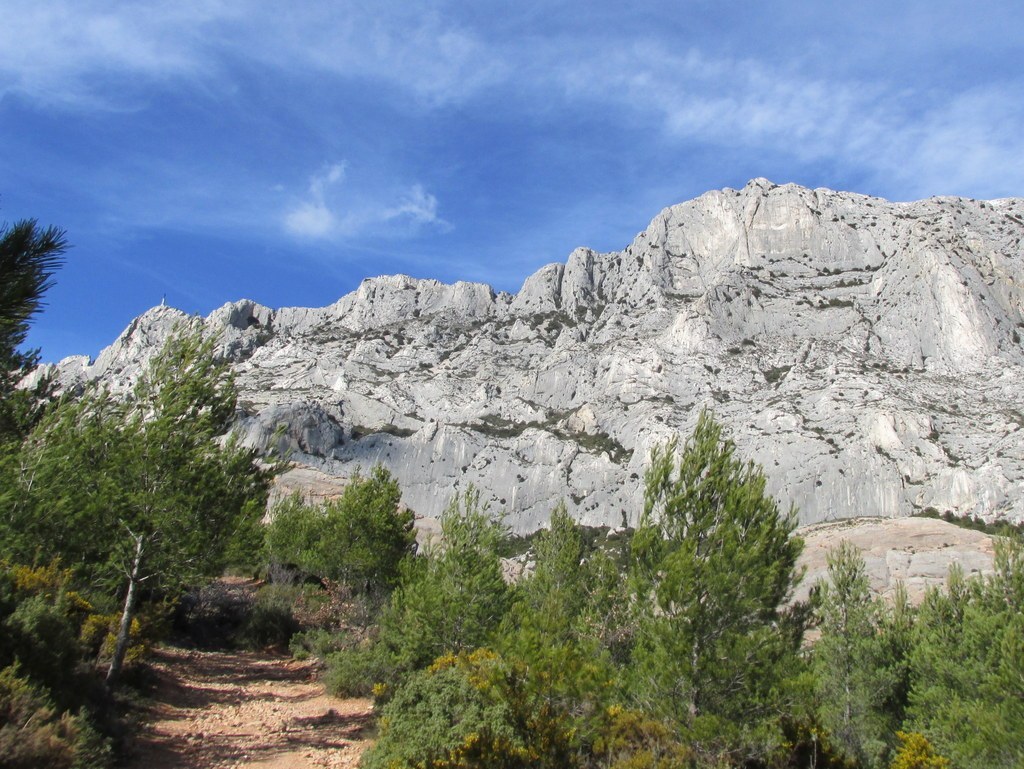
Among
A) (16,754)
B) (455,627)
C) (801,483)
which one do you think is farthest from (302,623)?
(801,483)

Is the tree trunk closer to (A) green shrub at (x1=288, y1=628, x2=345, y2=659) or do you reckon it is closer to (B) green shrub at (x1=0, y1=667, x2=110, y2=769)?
(B) green shrub at (x1=0, y1=667, x2=110, y2=769)

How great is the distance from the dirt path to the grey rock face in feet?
156

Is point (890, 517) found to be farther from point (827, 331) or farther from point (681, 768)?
point (681, 768)

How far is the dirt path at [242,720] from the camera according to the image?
443 inches

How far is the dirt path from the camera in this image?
11.3 metres

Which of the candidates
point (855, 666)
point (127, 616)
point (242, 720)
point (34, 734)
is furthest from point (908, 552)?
point (34, 734)

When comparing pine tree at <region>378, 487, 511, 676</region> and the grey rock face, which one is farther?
the grey rock face

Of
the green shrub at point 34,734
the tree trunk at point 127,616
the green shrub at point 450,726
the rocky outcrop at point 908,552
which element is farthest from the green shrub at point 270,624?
the rocky outcrop at point 908,552

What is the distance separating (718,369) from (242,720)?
84.9 meters

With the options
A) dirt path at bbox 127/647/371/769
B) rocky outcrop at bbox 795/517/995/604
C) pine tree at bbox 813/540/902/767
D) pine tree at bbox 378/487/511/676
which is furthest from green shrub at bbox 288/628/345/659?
rocky outcrop at bbox 795/517/995/604

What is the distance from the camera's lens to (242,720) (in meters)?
13.9

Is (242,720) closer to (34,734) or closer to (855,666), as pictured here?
(34,734)

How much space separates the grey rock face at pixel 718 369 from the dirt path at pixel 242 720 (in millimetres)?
47651

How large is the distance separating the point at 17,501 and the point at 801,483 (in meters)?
74.3
